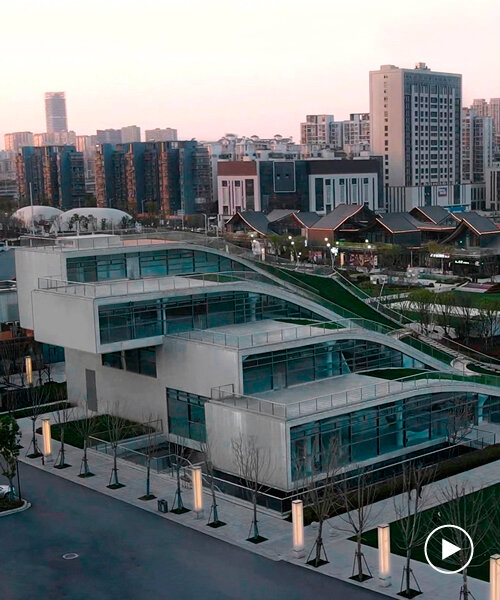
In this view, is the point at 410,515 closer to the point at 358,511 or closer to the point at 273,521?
the point at 358,511

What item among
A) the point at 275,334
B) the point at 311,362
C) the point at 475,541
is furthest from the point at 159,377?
the point at 475,541

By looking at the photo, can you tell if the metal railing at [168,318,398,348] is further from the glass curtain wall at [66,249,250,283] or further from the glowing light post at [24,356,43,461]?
the glass curtain wall at [66,249,250,283]

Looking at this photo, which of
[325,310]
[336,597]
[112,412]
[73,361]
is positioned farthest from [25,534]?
[325,310]

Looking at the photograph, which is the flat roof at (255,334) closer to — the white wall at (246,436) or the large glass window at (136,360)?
the large glass window at (136,360)

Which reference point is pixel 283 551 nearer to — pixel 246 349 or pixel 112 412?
pixel 246 349

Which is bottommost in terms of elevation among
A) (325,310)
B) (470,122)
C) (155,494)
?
(155,494)

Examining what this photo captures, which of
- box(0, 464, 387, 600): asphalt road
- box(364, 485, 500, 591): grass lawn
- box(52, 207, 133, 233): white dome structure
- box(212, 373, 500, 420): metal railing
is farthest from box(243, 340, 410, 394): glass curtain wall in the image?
box(52, 207, 133, 233): white dome structure
